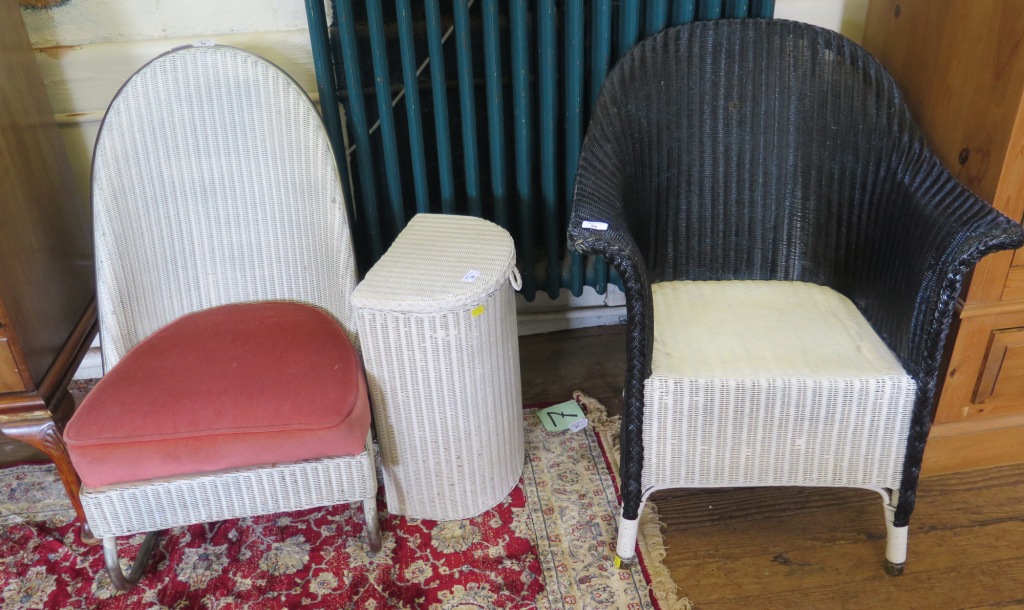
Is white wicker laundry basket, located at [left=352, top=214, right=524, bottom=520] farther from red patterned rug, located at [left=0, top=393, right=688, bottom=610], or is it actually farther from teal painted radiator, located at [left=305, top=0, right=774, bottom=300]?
teal painted radiator, located at [left=305, top=0, right=774, bottom=300]

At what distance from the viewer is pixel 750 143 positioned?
1.54m

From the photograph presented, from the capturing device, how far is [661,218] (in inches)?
61.6

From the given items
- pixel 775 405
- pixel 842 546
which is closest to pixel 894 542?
pixel 842 546

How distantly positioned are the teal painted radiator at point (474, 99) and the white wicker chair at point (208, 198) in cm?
20

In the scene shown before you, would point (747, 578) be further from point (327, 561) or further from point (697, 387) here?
point (327, 561)

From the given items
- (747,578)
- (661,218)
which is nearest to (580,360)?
(661,218)

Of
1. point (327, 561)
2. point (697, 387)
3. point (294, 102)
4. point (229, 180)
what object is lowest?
point (327, 561)

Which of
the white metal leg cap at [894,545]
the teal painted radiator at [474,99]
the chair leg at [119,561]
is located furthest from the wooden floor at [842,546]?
the chair leg at [119,561]

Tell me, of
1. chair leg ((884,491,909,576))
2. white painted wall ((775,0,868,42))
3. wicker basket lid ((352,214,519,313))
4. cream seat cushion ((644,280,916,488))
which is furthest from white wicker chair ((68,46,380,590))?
white painted wall ((775,0,868,42))

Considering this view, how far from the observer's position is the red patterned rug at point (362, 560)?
1415mm

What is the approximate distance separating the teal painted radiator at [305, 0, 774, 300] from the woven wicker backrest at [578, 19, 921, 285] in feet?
0.62

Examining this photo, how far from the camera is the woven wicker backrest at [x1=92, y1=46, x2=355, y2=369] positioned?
4.89 ft

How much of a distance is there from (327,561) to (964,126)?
4.78 feet

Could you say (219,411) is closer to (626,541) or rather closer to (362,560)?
A: (362,560)
